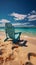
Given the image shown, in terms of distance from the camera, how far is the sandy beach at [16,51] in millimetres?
1345

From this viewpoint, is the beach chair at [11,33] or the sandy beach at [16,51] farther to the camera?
the beach chair at [11,33]

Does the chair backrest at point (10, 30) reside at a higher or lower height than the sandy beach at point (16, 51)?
higher

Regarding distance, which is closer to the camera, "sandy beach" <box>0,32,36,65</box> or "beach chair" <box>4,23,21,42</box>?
"sandy beach" <box>0,32,36,65</box>

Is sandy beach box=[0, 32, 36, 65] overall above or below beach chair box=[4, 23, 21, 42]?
below

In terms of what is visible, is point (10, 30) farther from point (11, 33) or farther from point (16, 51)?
point (16, 51)

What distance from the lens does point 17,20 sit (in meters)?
1.71

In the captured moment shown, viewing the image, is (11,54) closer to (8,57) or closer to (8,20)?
(8,57)

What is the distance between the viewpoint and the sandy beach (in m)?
1.34

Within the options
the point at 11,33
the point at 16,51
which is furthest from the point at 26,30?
the point at 16,51

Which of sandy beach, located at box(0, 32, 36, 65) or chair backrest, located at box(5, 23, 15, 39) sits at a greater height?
chair backrest, located at box(5, 23, 15, 39)

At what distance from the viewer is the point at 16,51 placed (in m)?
1.48

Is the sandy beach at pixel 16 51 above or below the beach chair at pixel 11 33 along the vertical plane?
below

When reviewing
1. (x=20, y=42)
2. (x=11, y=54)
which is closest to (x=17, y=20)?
(x=20, y=42)

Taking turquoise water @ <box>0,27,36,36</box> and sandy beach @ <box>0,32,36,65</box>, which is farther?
turquoise water @ <box>0,27,36,36</box>
